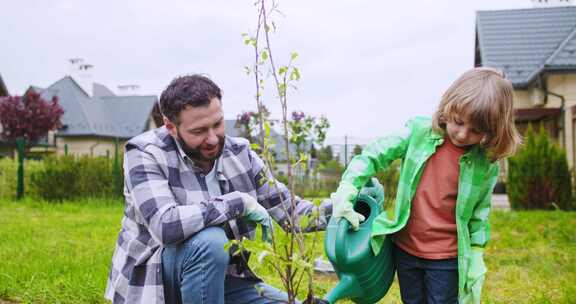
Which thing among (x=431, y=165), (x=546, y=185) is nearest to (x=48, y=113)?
(x=546, y=185)

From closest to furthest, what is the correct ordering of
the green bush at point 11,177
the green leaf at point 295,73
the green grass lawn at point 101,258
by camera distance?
the green leaf at point 295,73 → the green grass lawn at point 101,258 → the green bush at point 11,177

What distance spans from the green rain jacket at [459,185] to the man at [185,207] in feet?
0.66

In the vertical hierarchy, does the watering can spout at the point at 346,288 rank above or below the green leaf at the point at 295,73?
below

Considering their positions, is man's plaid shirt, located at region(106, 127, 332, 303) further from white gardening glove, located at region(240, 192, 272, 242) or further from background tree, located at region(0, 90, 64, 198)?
background tree, located at region(0, 90, 64, 198)

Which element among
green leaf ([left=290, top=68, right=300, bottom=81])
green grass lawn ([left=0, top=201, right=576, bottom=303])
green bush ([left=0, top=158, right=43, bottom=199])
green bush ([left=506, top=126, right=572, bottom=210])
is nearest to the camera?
green leaf ([left=290, top=68, right=300, bottom=81])

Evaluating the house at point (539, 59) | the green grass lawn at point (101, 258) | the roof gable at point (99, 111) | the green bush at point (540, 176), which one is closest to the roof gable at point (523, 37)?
the house at point (539, 59)

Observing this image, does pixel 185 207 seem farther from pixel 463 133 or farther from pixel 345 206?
pixel 463 133

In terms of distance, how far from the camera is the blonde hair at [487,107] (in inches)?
71.4

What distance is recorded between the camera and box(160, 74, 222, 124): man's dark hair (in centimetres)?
190

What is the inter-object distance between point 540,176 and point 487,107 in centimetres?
713

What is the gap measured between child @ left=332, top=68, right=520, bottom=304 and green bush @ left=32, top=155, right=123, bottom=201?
7513mm

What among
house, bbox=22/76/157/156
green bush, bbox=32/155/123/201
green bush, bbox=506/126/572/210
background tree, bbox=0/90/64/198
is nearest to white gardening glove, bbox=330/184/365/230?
green bush, bbox=506/126/572/210

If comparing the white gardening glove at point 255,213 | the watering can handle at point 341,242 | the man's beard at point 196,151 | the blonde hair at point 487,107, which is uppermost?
the blonde hair at point 487,107

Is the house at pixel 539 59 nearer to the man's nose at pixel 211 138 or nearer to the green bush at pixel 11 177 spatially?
the green bush at pixel 11 177
